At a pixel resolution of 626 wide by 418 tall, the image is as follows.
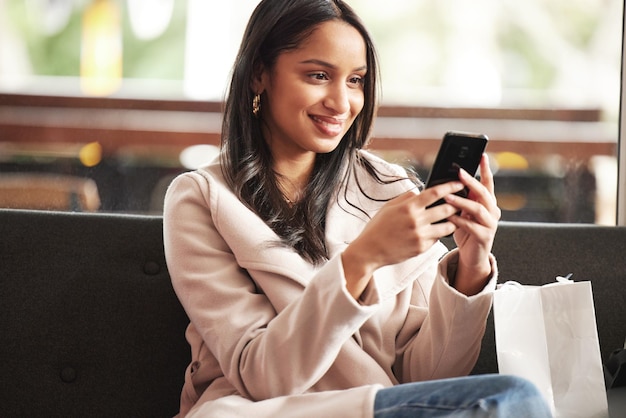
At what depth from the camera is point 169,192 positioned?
159 cm

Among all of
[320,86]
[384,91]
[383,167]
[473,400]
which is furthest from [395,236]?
[384,91]

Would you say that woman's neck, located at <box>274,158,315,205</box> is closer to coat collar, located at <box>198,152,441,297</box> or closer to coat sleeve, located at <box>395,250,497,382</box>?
coat collar, located at <box>198,152,441,297</box>

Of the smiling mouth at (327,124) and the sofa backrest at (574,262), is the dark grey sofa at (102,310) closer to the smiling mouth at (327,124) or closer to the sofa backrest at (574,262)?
the sofa backrest at (574,262)

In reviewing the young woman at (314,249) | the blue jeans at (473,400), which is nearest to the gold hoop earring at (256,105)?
the young woman at (314,249)

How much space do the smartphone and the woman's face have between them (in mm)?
290

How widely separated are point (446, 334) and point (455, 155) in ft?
1.14

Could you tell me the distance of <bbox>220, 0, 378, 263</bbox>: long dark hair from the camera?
5.08 feet

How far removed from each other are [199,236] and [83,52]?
3.01 ft

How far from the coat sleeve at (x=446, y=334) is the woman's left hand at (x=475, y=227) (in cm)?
3

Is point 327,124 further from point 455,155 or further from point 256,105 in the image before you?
point 455,155

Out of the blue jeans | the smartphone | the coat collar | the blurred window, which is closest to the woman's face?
the coat collar

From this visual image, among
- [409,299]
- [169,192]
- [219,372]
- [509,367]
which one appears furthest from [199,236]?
[509,367]

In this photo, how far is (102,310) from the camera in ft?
5.71

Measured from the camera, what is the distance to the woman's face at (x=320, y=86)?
1525mm
